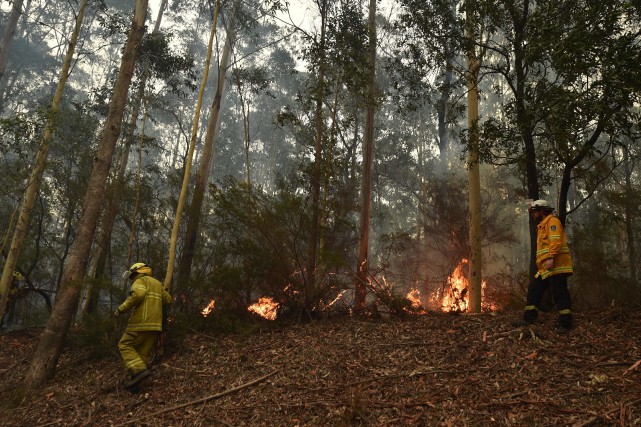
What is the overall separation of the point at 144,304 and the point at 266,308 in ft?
7.66

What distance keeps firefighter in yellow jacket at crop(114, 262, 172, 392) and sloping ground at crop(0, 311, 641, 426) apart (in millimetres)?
328

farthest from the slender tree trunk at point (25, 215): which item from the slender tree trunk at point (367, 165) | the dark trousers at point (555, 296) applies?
the dark trousers at point (555, 296)

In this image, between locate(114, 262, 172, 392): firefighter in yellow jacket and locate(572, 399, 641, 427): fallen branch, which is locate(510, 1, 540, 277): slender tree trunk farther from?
locate(114, 262, 172, 392): firefighter in yellow jacket

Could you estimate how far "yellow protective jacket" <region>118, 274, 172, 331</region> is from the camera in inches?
213

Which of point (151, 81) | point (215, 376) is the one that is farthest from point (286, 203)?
point (151, 81)

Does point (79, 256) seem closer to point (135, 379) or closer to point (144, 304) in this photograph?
point (144, 304)

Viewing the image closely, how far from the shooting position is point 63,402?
529 cm

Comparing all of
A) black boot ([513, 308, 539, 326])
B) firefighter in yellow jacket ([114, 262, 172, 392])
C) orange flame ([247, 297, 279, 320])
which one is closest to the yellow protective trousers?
firefighter in yellow jacket ([114, 262, 172, 392])

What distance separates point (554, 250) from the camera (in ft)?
16.7

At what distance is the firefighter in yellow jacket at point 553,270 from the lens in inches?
197

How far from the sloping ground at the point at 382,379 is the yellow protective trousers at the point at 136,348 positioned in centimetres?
30

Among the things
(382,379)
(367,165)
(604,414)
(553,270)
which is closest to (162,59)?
(367,165)

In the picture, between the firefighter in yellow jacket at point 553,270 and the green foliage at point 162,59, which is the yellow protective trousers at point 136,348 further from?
the green foliage at point 162,59

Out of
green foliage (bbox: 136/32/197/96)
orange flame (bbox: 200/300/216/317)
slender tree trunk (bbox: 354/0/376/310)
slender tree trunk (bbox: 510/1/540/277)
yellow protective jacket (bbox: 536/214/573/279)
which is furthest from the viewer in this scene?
green foliage (bbox: 136/32/197/96)
